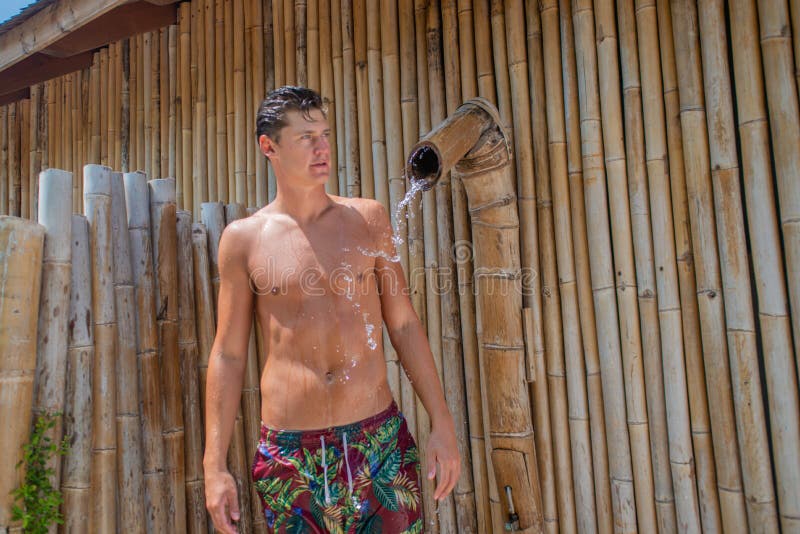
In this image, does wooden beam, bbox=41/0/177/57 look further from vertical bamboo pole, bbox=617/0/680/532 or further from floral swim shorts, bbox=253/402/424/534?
floral swim shorts, bbox=253/402/424/534

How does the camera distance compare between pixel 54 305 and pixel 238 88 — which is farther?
pixel 238 88

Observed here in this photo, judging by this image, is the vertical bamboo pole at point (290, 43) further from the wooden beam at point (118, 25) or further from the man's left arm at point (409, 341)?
the man's left arm at point (409, 341)

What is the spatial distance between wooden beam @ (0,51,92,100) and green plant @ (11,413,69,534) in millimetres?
3675

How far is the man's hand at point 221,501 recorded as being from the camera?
1991mm

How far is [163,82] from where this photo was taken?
4.44 metres

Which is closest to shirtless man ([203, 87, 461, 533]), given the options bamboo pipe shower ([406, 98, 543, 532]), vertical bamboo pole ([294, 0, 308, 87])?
bamboo pipe shower ([406, 98, 543, 532])

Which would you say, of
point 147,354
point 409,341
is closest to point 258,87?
point 147,354

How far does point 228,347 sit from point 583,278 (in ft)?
4.78

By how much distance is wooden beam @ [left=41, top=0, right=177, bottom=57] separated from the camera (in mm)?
4191

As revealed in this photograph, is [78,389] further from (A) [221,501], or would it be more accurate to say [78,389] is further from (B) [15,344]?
(A) [221,501]

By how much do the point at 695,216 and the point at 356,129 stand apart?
1724 mm

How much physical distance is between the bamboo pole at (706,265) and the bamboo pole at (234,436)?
6.47ft

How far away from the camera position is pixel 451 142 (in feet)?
7.48

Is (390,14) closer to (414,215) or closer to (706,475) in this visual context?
(414,215)
